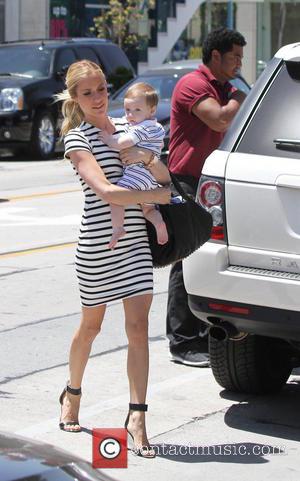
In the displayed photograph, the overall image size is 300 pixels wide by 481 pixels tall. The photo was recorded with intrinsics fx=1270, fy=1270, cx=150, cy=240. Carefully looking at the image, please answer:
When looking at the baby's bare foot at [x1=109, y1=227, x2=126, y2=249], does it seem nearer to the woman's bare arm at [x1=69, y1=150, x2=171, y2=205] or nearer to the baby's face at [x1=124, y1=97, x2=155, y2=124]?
the woman's bare arm at [x1=69, y1=150, x2=171, y2=205]

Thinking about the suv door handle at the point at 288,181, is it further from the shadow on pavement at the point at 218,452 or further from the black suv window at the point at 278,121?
the shadow on pavement at the point at 218,452

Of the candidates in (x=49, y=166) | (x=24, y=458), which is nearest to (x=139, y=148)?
(x=24, y=458)

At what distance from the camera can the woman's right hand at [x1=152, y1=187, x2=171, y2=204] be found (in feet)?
18.7

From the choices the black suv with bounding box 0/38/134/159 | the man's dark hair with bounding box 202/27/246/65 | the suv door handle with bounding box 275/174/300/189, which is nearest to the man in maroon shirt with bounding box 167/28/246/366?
the man's dark hair with bounding box 202/27/246/65

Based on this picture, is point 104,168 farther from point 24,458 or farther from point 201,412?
point 24,458

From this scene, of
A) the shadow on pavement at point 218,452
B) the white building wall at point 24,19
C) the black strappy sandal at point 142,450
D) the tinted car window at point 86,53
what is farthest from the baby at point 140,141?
the white building wall at point 24,19

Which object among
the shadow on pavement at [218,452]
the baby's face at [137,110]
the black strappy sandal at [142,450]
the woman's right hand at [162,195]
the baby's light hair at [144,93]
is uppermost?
the baby's light hair at [144,93]

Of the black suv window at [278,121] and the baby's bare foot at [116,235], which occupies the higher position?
the black suv window at [278,121]

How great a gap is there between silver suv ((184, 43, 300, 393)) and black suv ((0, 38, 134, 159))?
1529 cm

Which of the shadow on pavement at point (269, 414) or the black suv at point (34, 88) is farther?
the black suv at point (34, 88)

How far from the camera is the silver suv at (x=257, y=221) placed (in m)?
5.87

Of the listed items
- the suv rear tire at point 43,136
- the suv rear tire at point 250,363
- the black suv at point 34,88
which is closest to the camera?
the suv rear tire at point 250,363

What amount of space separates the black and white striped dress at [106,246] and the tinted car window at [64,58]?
56.3 feet

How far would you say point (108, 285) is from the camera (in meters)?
5.75
